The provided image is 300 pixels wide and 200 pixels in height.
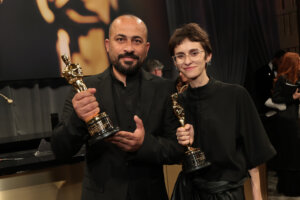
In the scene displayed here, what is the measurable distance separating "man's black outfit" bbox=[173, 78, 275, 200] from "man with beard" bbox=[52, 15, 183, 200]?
0.58 feet

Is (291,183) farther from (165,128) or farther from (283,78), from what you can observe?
(165,128)

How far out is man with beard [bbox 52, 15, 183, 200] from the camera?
173 centimetres

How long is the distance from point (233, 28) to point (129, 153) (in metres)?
5.50

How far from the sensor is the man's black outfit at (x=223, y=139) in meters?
1.90

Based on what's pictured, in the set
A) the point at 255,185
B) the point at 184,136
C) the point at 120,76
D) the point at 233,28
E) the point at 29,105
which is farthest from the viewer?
→ the point at 233,28

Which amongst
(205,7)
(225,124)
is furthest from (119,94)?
(205,7)

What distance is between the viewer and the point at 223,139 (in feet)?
6.29

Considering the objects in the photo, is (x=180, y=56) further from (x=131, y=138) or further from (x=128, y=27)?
(x=131, y=138)

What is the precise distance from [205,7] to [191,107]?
4.79m

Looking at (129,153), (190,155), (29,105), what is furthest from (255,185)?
(29,105)

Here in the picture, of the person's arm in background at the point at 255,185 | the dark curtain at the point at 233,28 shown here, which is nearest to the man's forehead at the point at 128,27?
the person's arm in background at the point at 255,185

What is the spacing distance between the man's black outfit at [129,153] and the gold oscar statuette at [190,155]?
1.8 inches

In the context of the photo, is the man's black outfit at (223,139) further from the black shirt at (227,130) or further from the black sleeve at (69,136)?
the black sleeve at (69,136)

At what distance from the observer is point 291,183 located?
16.5 feet
